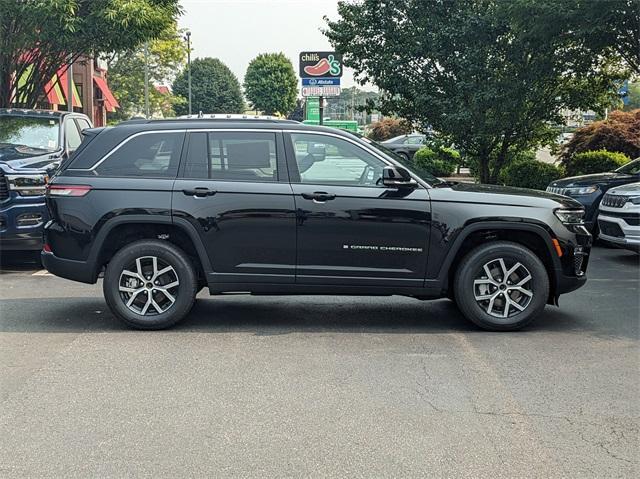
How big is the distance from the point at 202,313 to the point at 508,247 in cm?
302

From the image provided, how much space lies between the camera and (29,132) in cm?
1103

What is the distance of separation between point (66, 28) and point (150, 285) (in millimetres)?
9836

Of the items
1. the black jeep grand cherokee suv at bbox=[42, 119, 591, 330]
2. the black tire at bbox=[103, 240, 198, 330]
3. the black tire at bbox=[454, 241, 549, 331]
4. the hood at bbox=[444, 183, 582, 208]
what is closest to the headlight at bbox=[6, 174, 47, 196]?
the black jeep grand cherokee suv at bbox=[42, 119, 591, 330]

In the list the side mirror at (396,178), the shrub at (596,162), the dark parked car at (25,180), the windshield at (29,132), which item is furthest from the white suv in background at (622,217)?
the windshield at (29,132)

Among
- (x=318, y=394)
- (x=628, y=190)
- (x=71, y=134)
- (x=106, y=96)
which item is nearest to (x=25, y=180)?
(x=71, y=134)

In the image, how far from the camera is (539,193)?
22.5ft

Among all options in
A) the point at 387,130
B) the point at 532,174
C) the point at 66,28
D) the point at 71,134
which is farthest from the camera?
the point at 387,130

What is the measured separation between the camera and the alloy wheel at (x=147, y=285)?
649cm

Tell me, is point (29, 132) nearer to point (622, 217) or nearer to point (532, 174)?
point (622, 217)

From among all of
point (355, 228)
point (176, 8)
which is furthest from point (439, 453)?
point (176, 8)

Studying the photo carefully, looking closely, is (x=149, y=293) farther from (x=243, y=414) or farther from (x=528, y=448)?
(x=528, y=448)

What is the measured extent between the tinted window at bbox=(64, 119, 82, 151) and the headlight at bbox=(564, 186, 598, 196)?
25.4 feet

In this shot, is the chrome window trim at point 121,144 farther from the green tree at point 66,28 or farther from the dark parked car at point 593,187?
the green tree at point 66,28

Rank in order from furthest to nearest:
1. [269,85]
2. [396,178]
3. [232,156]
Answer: [269,85]
[232,156]
[396,178]
